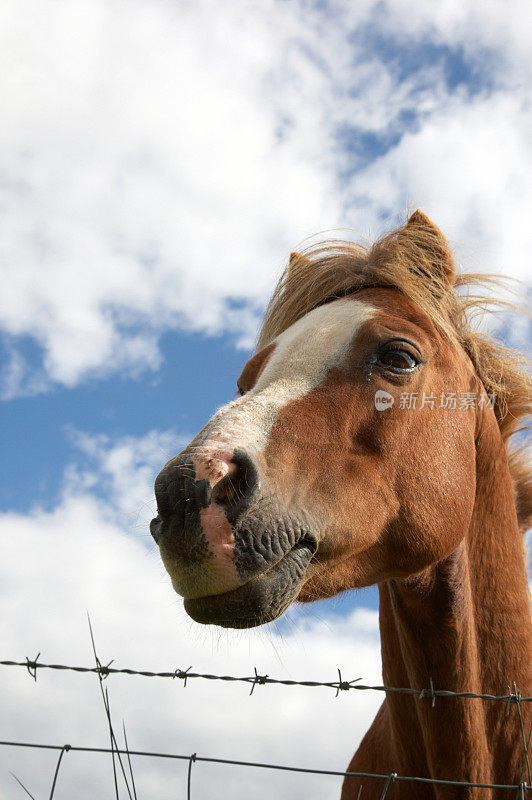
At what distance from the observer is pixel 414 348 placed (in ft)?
9.30

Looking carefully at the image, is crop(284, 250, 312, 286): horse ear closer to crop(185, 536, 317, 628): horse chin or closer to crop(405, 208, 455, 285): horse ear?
crop(405, 208, 455, 285): horse ear

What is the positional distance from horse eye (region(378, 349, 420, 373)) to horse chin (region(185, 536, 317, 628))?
3.10 feet

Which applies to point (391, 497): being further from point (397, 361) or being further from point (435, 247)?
point (435, 247)

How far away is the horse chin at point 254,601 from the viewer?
2113mm

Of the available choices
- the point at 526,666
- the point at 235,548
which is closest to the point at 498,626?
the point at 526,666

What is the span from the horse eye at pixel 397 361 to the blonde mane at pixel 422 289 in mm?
368

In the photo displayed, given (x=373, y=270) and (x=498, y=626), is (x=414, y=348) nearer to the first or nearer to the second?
(x=373, y=270)

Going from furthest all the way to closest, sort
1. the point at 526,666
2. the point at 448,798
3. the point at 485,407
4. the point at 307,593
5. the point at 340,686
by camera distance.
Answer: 1. the point at 485,407
2. the point at 526,666
3. the point at 448,798
4. the point at 307,593
5. the point at 340,686

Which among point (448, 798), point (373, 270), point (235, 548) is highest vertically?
point (373, 270)

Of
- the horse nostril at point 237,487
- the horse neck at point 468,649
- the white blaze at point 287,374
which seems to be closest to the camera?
the horse nostril at point 237,487

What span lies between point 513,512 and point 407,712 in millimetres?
1069

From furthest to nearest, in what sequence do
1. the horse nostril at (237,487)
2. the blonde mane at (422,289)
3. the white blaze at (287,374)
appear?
the blonde mane at (422,289), the white blaze at (287,374), the horse nostril at (237,487)

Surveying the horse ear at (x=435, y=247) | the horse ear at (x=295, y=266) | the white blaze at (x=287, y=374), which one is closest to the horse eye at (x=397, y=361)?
the white blaze at (x=287, y=374)

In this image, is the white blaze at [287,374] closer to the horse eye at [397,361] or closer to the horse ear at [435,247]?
the horse eye at [397,361]
